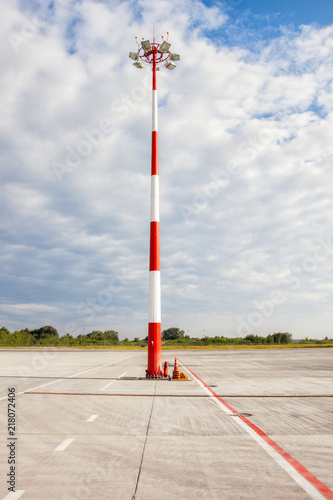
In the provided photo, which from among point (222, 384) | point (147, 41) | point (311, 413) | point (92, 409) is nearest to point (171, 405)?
point (92, 409)

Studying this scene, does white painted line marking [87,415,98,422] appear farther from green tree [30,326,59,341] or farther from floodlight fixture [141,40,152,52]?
green tree [30,326,59,341]

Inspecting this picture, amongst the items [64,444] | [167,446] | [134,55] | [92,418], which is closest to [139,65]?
[134,55]

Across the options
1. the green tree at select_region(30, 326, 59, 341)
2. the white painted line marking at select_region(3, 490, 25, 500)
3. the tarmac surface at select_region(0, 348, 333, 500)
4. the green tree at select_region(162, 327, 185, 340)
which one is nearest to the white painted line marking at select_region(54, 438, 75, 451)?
the tarmac surface at select_region(0, 348, 333, 500)

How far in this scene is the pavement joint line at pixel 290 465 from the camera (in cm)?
449

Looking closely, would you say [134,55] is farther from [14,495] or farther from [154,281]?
[14,495]

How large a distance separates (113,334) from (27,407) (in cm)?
13993

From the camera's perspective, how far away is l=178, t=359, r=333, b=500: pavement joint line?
4492 mm

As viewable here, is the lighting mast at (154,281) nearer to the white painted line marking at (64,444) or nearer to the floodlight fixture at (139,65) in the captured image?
the floodlight fixture at (139,65)

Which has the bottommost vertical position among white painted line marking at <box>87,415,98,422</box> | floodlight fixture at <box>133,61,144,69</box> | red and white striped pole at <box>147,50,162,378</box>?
white painted line marking at <box>87,415,98,422</box>

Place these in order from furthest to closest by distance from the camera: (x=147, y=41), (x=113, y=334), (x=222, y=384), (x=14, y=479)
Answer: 1. (x=113, y=334)
2. (x=147, y=41)
3. (x=222, y=384)
4. (x=14, y=479)

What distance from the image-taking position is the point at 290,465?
544cm

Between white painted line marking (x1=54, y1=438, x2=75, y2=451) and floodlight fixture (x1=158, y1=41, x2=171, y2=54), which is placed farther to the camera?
floodlight fixture (x1=158, y1=41, x2=171, y2=54)

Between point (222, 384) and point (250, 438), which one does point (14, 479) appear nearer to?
point (250, 438)

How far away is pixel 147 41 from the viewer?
66.0 ft
